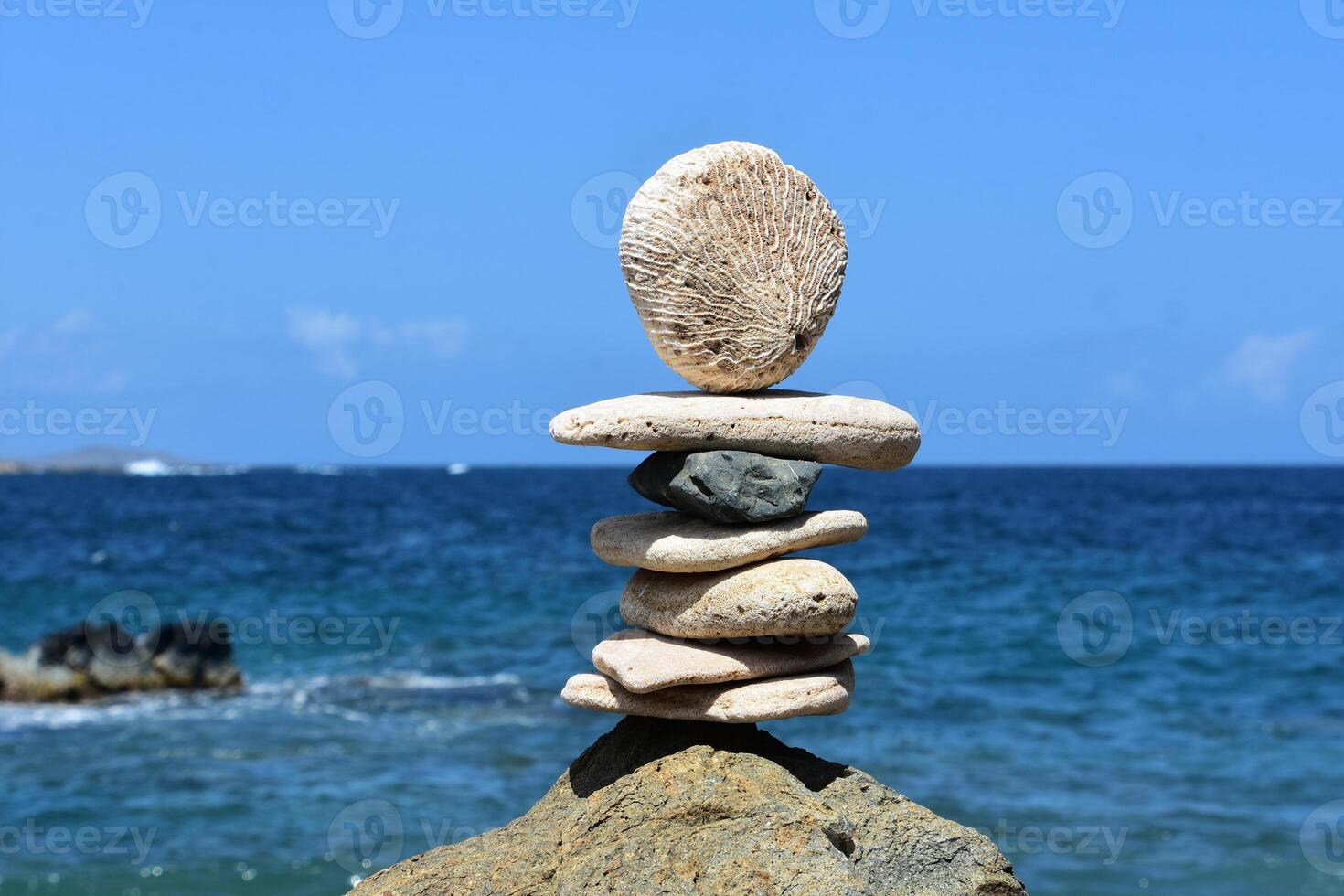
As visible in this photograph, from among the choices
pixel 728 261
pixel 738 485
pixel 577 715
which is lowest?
pixel 738 485

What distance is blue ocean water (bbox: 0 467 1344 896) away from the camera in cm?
1185

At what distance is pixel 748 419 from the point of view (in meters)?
5.54

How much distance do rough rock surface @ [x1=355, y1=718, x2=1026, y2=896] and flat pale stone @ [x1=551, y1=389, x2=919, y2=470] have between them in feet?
4.07

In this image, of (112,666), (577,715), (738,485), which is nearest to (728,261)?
(738,485)

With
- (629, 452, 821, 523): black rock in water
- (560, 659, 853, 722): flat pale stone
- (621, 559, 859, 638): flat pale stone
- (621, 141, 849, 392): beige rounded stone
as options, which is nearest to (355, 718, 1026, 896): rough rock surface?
(560, 659, 853, 722): flat pale stone

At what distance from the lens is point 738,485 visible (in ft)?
17.9

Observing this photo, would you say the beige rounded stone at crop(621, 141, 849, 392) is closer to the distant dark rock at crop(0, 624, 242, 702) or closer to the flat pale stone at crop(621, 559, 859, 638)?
the flat pale stone at crop(621, 559, 859, 638)

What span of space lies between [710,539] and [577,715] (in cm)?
1102

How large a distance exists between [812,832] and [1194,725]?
492 inches

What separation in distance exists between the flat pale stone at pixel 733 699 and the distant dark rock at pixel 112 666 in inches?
551

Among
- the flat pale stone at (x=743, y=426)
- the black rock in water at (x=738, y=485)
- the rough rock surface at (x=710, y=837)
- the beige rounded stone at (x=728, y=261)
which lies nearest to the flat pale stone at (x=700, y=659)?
the rough rock surface at (x=710, y=837)

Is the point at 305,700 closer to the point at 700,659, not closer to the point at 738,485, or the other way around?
the point at 700,659

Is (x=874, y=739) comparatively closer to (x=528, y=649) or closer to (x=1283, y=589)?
(x=528, y=649)

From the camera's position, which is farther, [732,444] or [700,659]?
[732,444]
